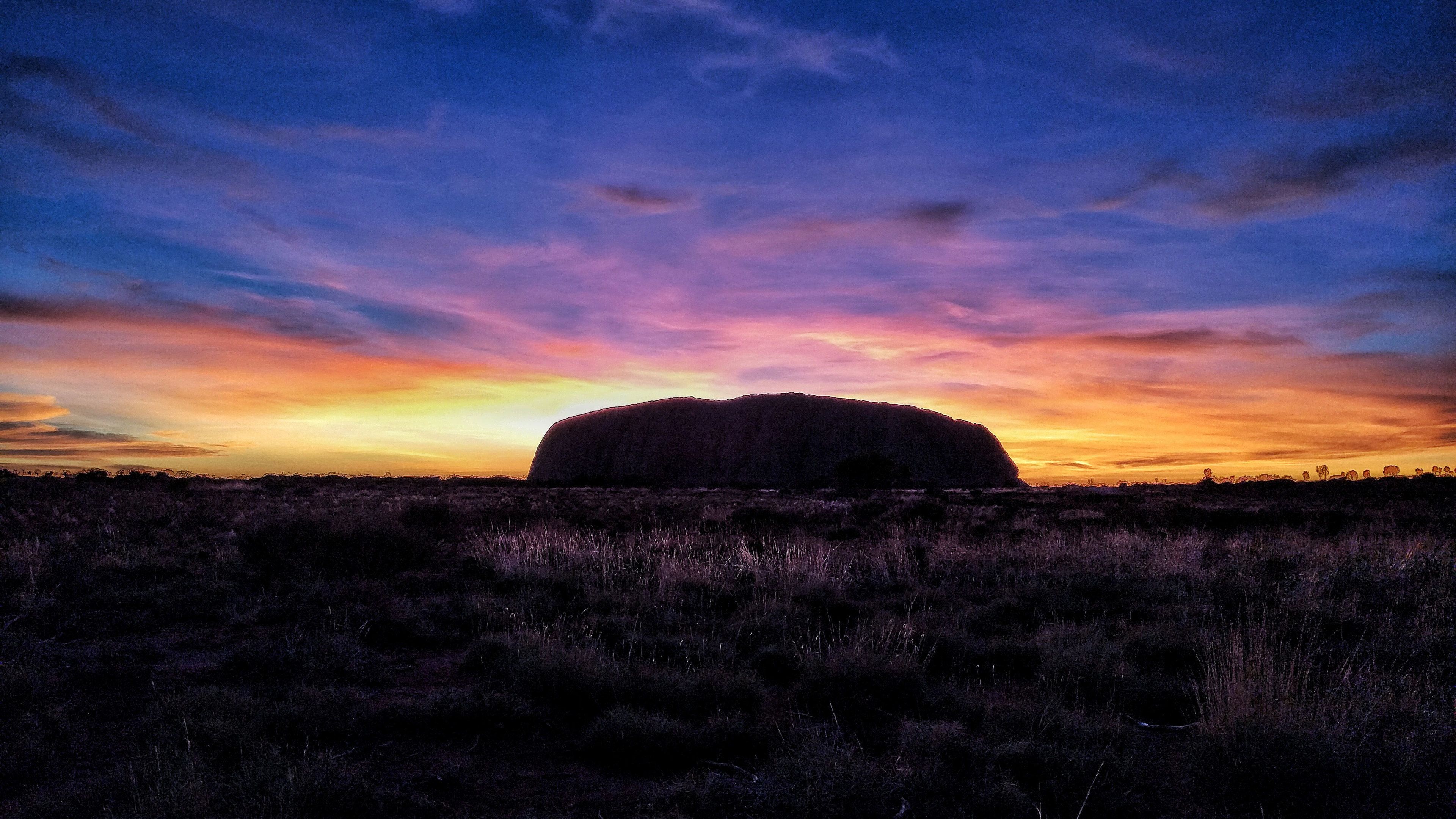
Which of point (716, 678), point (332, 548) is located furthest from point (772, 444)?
point (716, 678)

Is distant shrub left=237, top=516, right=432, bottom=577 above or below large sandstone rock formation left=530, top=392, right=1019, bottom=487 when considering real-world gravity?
below

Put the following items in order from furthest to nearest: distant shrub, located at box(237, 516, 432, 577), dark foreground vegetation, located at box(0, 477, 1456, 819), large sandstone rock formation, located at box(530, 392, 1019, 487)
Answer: large sandstone rock formation, located at box(530, 392, 1019, 487) < distant shrub, located at box(237, 516, 432, 577) < dark foreground vegetation, located at box(0, 477, 1456, 819)

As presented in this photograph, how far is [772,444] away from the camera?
238 ft

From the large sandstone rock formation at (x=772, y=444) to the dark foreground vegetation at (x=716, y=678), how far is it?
54.9 m

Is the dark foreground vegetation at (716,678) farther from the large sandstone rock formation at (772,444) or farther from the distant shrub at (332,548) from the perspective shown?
the large sandstone rock formation at (772,444)

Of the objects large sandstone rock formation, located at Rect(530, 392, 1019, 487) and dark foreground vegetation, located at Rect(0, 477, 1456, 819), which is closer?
dark foreground vegetation, located at Rect(0, 477, 1456, 819)

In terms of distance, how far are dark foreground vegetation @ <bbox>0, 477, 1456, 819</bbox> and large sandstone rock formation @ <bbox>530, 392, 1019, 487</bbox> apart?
5486cm

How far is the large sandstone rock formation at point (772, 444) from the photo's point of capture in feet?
233

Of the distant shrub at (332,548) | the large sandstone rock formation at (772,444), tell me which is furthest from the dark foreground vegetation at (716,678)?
the large sandstone rock formation at (772,444)

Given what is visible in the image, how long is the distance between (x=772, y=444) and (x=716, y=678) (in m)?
67.1

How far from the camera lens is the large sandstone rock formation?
233 feet

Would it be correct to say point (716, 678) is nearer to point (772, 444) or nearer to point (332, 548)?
point (332, 548)

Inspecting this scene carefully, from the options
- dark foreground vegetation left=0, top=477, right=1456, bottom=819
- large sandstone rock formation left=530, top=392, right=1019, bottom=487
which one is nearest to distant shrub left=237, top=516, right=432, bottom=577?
dark foreground vegetation left=0, top=477, right=1456, bottom=819

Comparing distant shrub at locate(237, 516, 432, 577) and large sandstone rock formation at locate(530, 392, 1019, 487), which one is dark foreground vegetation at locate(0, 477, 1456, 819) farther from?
large sandstone rock formation at locate(530, 392, 1019, 487)
